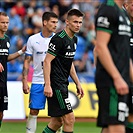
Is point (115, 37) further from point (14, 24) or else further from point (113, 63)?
point (14, 24)

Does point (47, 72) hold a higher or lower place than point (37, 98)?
higher

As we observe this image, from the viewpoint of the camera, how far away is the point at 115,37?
608 cm

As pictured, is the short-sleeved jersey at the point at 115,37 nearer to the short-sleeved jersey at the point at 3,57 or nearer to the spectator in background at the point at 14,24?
the short-sleeved jersey at the point at 3,57

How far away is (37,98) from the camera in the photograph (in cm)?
984

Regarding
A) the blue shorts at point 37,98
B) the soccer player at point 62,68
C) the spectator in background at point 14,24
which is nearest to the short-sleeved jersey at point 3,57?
the blue shorts at point 37,98

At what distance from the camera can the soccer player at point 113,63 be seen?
5.99 metres

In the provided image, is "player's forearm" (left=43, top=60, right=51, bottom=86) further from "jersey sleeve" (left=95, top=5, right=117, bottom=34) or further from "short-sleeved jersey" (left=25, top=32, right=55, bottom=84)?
"jersey sleeve" (left=95, top=5, right=117, bottom=34)

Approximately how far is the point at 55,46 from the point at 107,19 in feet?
7.74

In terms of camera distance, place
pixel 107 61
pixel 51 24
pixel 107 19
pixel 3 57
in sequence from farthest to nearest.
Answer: pixel 51 24 < pixel 3 57 < pixel 107 19 < pixel 107 61

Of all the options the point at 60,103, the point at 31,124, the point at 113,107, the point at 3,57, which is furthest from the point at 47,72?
the point at 113,107

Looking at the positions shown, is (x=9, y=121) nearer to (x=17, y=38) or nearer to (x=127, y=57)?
(x=17, y=38)

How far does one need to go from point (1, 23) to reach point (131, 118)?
3489mm

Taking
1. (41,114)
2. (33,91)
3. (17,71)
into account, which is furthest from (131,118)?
(17,71)

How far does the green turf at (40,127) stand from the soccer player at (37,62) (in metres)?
1.68
